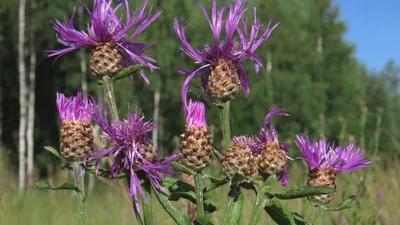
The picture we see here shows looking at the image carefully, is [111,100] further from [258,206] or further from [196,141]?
[258,206]

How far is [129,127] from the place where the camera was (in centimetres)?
128

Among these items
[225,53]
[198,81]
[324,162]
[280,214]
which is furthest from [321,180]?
[198,81]

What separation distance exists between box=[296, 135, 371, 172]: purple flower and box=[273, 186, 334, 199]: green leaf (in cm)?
21

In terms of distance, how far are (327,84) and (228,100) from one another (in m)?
21.4

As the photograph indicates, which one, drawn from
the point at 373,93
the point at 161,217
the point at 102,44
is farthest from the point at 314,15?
the point at 102,44

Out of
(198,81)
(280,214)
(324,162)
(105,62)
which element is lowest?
(280,214)

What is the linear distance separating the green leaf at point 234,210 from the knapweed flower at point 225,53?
0.82 ft

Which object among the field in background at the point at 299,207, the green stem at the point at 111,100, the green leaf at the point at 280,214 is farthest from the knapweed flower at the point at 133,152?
the field in background at the point at 299,207

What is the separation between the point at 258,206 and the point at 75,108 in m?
0.54

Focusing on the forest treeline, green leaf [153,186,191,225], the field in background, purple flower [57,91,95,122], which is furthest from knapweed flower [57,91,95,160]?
the forest treeline

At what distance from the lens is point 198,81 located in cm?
1727

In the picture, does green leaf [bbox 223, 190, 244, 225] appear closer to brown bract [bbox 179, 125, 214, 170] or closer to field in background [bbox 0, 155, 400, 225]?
brown bract [bbox 179, 125, 214, 170]

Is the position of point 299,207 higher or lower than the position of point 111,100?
lower

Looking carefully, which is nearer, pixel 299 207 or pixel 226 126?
pixel 226 126
